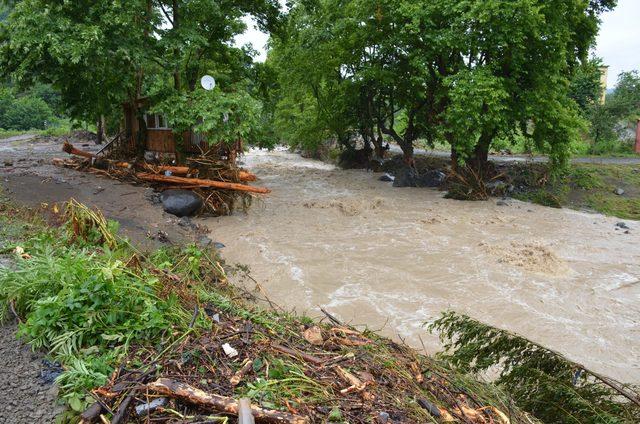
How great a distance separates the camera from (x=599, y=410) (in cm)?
384

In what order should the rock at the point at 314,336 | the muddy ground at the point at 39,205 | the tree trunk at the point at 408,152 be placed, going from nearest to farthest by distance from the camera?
the muddy ground at the point at 39,205, the rock at the point at 314,336, the tree trunk at the point at 408,152

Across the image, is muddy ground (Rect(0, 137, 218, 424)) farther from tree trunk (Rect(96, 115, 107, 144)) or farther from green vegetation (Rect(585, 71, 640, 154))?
green vegetation (Rect(585, 71, 640, 154))

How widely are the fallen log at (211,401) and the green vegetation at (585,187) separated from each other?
16.0 metres

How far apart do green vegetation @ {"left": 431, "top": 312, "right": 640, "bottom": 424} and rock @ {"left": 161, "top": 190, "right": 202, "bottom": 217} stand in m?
9.76

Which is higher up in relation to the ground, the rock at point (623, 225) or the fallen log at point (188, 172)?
the fallen log at point (188, 172)

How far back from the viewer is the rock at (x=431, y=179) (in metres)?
19.9

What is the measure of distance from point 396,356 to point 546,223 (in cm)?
1202

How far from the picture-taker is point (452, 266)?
33.4 ft

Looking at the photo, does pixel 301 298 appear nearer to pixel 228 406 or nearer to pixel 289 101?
pixel 228 406

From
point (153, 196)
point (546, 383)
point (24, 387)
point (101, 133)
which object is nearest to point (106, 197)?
point (153, 196)

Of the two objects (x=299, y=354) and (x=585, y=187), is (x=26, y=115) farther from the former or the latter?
(x=299, y=354)

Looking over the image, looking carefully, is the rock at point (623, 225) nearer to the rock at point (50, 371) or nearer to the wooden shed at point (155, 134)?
the wooden shed at point (155, 134)

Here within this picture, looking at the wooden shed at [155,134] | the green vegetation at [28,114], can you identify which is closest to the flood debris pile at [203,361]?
the wooden shed at [155,134]

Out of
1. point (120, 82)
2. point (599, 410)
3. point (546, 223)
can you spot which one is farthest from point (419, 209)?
point (599, 410)
